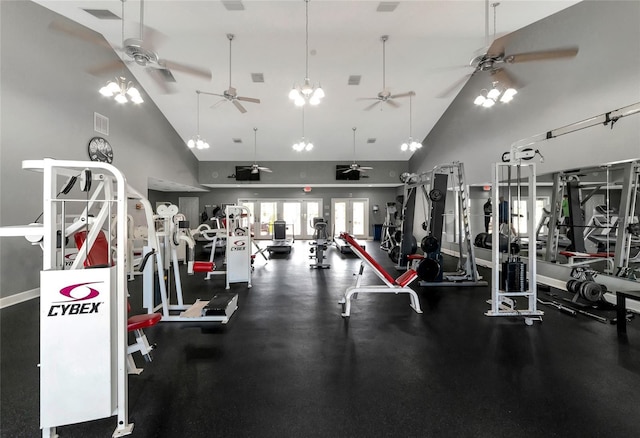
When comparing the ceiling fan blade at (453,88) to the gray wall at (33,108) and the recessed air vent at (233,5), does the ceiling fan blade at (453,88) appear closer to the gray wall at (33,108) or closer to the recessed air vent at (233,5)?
the recessed air vent at (233,5)

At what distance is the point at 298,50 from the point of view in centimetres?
566

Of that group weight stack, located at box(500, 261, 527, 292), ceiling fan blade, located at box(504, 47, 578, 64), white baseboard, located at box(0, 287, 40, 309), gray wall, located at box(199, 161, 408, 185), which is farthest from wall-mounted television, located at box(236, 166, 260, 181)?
weight stack, located at box(500, 261, 527, 292)

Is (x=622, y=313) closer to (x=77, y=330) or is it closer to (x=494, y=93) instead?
(x=494, y=93)

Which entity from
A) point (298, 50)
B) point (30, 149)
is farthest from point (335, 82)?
point (30, 149)

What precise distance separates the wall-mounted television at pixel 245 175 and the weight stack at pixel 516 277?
8.94m

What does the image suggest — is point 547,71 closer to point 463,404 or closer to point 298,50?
point 298,50

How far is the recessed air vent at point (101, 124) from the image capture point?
5250mm

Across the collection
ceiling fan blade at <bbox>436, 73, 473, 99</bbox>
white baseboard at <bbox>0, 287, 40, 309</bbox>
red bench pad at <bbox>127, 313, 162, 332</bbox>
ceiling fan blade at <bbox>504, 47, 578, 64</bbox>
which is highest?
ceiling fan blade at <bbox>436, 73, 473, 99</bbox>

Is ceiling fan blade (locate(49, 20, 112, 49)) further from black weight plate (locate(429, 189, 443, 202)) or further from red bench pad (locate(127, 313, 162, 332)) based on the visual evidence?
black weight plate (locate(429, 189, 443, 202))

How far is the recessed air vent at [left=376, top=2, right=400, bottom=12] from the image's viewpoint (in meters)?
4.25

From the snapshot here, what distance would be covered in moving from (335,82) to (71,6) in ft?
16.0

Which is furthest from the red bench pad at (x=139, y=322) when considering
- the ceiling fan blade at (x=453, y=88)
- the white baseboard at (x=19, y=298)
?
the ceiling fan blade at (x=453, y=88)

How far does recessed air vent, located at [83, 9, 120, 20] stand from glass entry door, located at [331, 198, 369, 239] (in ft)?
29.4

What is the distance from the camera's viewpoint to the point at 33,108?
4.01 m
